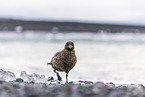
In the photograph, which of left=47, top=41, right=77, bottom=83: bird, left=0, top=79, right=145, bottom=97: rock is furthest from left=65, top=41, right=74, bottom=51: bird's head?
left=0, top=79, right=145, bottom=97: rock

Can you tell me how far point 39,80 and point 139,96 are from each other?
10.6ft

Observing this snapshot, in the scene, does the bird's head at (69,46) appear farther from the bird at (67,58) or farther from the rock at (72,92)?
the rock at (72,92)

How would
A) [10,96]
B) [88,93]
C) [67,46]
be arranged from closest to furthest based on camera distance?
[10,96] < [88,93] < [67,46]

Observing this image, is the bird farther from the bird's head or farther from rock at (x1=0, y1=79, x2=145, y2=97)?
rock at (x1=0, y1=79, x2=145, y2=97)

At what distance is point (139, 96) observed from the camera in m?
3.62

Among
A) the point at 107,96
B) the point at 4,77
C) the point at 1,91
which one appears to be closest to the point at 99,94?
the point at 107,96

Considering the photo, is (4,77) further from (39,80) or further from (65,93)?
(65,93)

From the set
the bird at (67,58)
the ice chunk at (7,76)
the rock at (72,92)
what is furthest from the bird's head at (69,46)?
the rock at (72,92)

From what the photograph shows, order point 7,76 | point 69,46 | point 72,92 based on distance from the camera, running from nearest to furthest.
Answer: point 72,92 < point 69,46 < point 7,76

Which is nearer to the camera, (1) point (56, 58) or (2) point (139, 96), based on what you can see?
(2) point (139, 96)

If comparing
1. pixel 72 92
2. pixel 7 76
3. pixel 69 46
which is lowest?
pixel 72 92

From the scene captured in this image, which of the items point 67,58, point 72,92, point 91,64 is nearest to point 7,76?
point 67,58

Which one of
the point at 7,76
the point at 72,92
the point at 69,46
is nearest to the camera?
the point at 72,92

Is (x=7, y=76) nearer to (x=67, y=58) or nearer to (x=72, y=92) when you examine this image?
(x=67, y=58)
